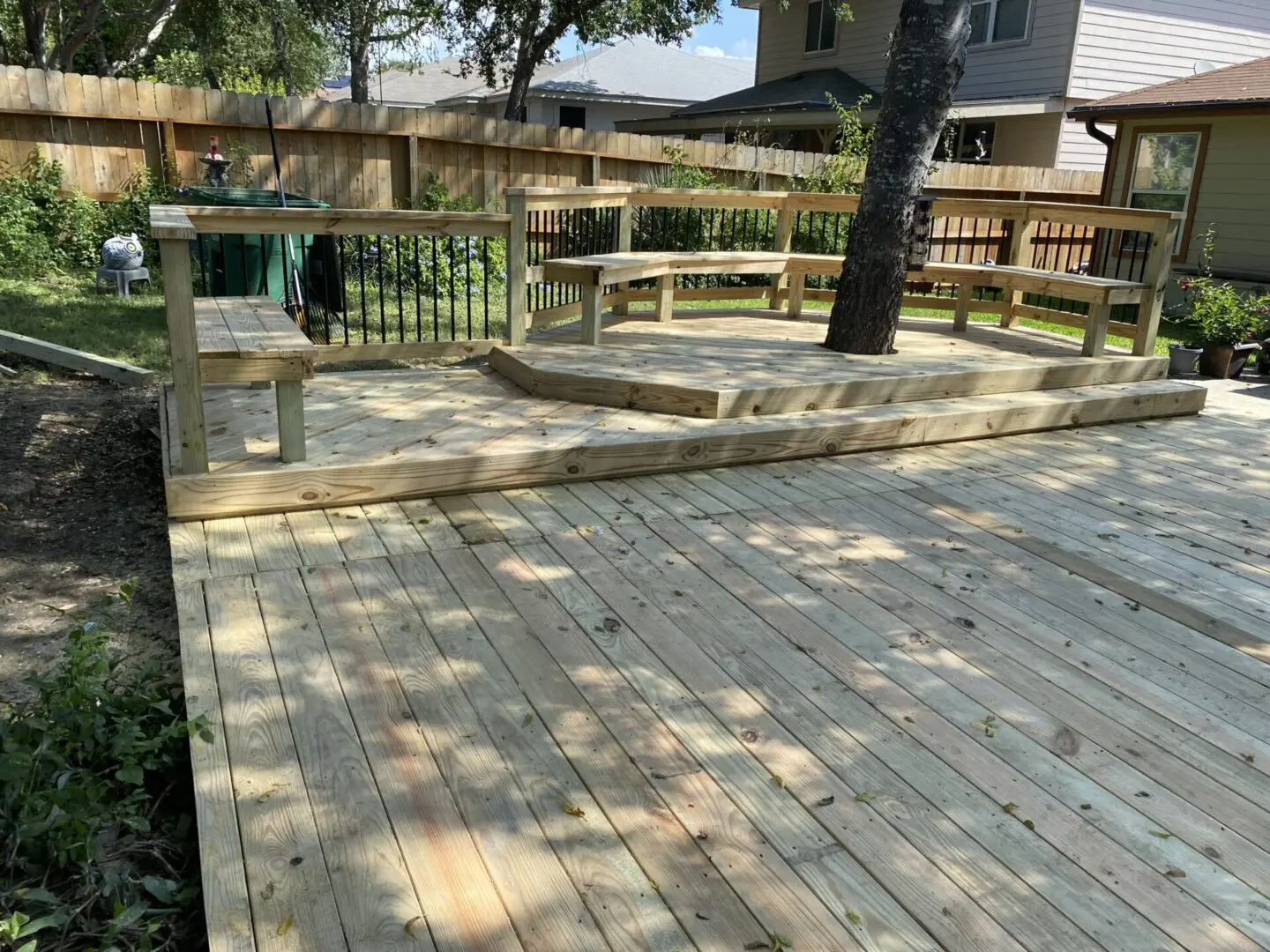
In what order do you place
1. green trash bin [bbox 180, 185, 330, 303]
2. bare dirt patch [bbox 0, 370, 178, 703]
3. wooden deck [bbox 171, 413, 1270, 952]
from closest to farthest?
wooden deck [bbox 171, 413, 1270, 952], bare dirt patch [bbox 0, 370, 178, 703], green trash bin [bbox 180, 185, 330, 303]

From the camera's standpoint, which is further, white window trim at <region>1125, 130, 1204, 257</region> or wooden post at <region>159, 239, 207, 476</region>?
white window trim at <region>1125, 130, 1204, 257</region>

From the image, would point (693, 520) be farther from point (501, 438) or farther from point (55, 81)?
point (55, 81)

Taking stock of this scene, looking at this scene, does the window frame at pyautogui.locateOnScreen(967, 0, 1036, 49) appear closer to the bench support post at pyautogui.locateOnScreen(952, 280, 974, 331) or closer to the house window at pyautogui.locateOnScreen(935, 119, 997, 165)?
the house window at pyautogui.locateOnScreen(935, 119, 997, 165)

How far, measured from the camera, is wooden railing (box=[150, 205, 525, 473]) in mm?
3418

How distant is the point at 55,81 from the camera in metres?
8.70

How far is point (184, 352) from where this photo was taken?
3.42m

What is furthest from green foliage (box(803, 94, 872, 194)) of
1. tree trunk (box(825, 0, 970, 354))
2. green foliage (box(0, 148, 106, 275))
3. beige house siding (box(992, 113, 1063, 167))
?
green foliage (box(0, 148, 106, 275))

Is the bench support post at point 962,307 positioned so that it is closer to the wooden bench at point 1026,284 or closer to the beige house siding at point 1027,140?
the wooden bench at point 1026,284

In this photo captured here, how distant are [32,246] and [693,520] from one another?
717 cm

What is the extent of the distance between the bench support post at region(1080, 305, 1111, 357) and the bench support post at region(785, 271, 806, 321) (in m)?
2.06

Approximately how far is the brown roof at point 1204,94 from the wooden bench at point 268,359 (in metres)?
11.5

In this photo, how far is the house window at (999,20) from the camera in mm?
15336

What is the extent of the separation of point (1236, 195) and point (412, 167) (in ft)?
32.1

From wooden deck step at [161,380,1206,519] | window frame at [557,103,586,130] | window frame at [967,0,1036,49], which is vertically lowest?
wooden deck step at [161,380,1206,519]
